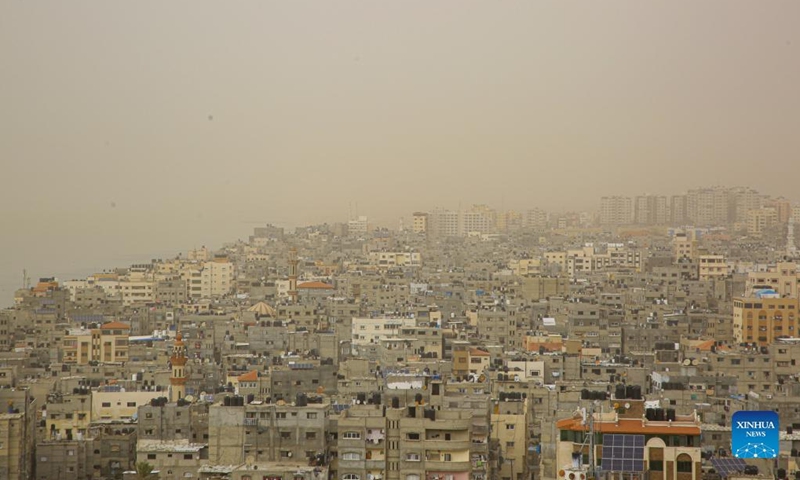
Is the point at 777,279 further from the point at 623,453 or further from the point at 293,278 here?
the point at 623,453

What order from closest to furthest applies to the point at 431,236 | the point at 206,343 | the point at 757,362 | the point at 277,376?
the point at 277,376
the point at 757,362
the point at 206,343
the point at 431,236

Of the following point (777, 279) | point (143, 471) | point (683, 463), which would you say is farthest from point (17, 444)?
point (777, 279)

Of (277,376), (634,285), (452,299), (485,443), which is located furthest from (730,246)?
(485,443)

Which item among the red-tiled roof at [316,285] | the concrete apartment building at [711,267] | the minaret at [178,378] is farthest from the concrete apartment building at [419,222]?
the minaret at [178,378]

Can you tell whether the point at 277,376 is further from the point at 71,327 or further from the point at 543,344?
the point at 71,327

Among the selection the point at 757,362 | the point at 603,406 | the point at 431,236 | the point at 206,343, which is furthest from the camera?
the point at 431,236

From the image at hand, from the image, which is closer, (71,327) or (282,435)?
(282,435)

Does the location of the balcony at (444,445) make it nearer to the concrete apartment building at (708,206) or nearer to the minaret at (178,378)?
the minaret at (178,378)

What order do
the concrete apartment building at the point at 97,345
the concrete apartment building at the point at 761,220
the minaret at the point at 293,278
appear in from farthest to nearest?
the concrete apartment building at the point at 761,220
the minaret at the point at 293,278
the concrete apartment building at the point at 97,345
